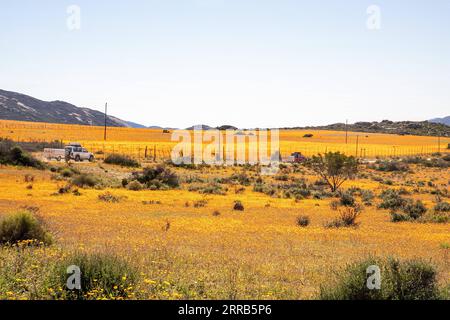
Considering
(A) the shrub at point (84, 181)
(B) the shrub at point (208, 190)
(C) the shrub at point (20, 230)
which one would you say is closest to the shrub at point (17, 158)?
(A) the shrub at point (84, 181)

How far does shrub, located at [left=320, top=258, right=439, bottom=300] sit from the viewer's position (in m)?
7.38

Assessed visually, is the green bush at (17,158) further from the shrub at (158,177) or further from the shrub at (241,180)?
the shrub at (241,180)

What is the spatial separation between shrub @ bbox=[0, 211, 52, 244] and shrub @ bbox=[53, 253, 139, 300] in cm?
444

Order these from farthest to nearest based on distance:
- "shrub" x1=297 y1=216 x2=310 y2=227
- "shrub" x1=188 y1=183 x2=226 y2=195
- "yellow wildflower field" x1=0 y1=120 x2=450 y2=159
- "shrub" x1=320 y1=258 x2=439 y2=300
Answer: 1. "yellow wildflower field" x1=0 y1=120 x2=450 y2=159
2. "shrub" x1=188 y1=183 x2=226 y2=195
3. "shrub" x1=297 y1=216 x2=310 y2=227
4. "shrub" x1=320 y1=258 x2=439 y2=300

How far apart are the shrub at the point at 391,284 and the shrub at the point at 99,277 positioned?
10.6 feet

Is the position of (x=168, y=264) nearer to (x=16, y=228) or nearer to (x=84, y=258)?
(x=84, y=258)

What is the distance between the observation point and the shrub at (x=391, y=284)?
738 centimetres

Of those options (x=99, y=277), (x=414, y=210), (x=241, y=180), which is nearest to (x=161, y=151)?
(x=241, y=180)

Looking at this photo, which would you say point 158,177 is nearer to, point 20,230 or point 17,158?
point 17,158

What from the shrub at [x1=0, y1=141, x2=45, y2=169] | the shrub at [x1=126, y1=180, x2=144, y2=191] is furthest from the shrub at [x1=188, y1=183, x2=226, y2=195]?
the shrub at [x1=0, y1=141, x2=45, y2=169]

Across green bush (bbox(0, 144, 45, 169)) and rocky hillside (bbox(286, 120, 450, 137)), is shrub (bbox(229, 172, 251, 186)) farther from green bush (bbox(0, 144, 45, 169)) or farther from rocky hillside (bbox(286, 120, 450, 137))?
rocky hillside (bbox(286, 120, 450, 137))

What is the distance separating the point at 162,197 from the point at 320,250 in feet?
55.3

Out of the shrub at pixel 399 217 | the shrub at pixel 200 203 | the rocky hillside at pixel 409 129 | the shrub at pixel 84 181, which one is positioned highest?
the rocky hillside at pixel 409 129
